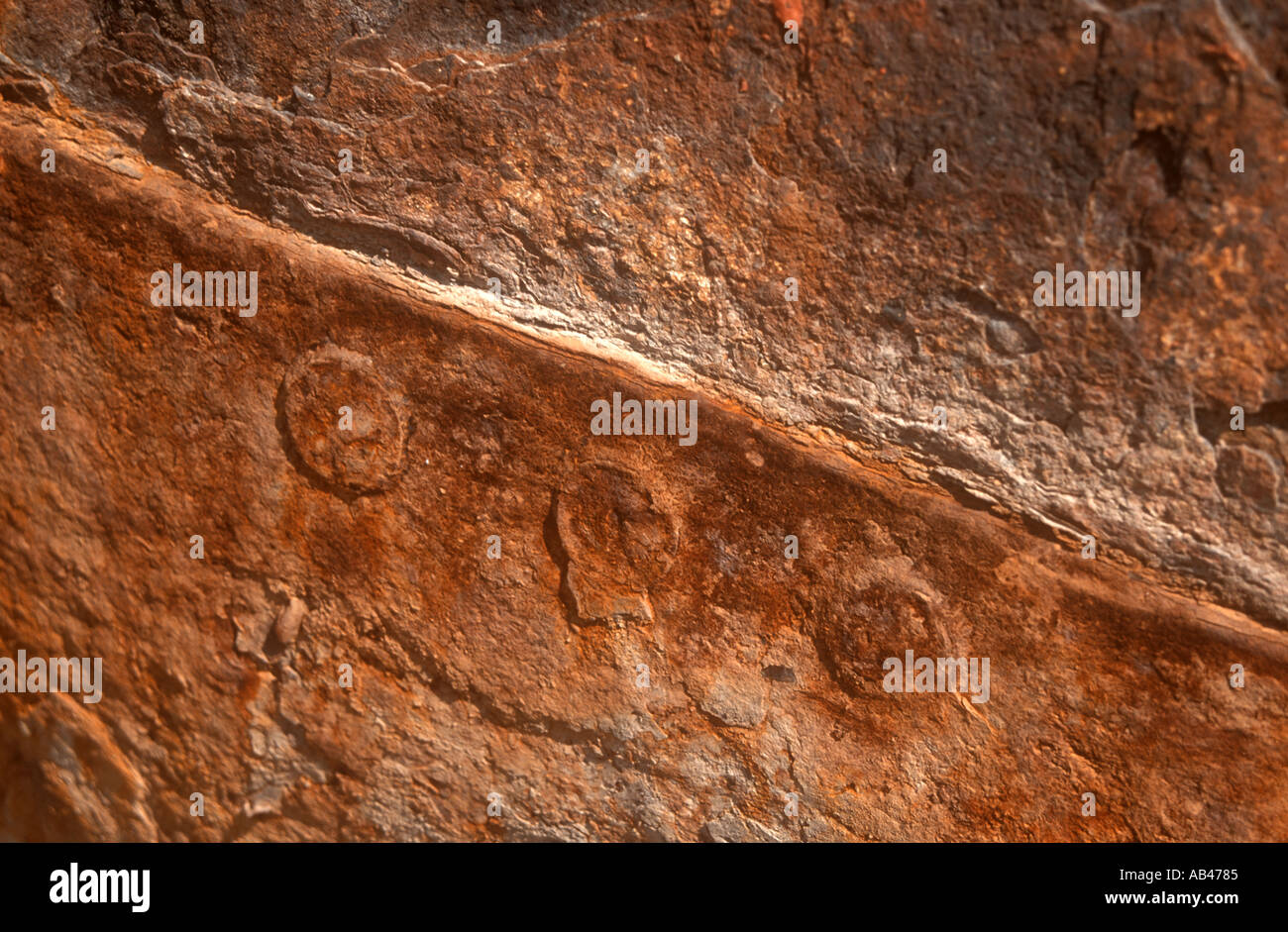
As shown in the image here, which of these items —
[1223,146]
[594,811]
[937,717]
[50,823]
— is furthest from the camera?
[50,823]

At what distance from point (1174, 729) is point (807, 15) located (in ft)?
6.57

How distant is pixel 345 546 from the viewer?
2416mm

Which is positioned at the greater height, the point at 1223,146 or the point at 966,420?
the point at 1223,146

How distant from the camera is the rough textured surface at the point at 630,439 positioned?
209cm

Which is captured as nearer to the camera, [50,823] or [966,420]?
[966,420]

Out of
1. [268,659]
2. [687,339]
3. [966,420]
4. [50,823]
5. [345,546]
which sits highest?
[687,339]

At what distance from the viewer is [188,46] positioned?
237 cm

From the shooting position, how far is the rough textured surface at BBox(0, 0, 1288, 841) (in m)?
2.09

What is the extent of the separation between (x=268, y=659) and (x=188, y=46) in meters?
1.73

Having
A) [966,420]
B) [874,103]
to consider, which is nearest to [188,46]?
[874,103]

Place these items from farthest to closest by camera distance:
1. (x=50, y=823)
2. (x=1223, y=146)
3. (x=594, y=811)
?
(x=50, y=823)
(x=594, y=811)
(x=1223, y=146)

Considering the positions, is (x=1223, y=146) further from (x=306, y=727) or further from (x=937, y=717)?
(x=306, y=727)

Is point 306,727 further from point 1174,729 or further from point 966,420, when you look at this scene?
point 1174,729

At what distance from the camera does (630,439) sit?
90.0 inches
